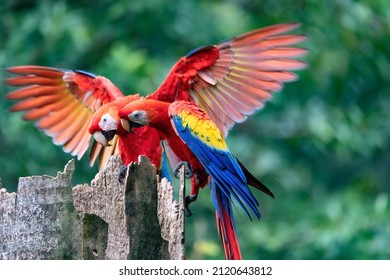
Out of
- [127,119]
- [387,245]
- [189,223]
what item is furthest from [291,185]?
[127,119]

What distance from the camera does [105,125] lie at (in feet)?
13.1

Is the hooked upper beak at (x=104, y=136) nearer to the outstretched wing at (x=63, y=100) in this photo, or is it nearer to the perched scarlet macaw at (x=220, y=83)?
the perched scarlet macaw at (x=220, y=83)

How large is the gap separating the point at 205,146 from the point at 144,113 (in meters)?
0.28

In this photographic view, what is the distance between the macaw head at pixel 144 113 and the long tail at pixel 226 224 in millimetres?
369

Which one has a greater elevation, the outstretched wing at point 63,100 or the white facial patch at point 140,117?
the outstretched wing at point 63,100

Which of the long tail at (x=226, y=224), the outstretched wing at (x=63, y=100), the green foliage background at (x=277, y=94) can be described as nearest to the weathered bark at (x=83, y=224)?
the long tail at (x=226, y=224)

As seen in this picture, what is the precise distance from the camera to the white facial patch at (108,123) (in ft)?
13.1

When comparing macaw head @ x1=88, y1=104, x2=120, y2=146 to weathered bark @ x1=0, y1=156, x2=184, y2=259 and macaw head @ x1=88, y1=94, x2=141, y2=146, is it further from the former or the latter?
weathered bark @ x1=0, y1=156, x2=184, y2=259

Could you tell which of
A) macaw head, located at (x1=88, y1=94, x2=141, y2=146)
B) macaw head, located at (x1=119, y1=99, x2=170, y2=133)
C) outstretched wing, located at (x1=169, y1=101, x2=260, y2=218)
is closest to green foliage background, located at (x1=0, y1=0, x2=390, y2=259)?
macaw head, located at (x1=88, y1=94, x2=141, y2=146)

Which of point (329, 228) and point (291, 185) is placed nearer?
point (329, 228)
